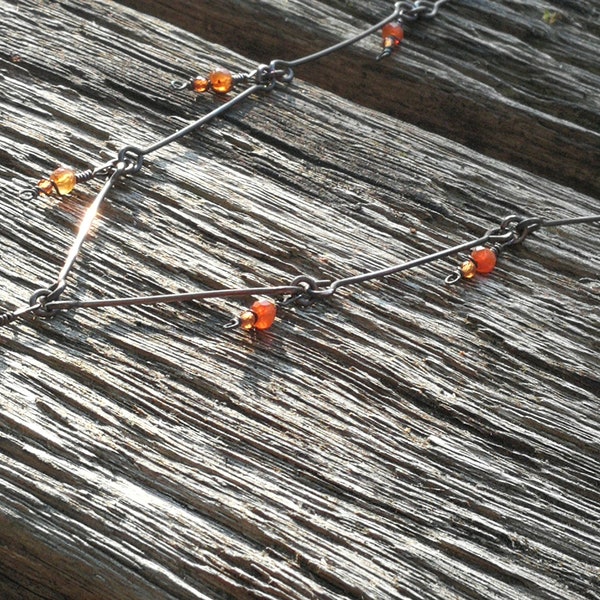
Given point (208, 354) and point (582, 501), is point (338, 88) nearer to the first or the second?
point (208, 354)

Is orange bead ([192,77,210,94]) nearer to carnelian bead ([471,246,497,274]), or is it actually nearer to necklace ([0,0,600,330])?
necklace ([0,0,600,330])

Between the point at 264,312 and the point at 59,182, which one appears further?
the point at 59,182

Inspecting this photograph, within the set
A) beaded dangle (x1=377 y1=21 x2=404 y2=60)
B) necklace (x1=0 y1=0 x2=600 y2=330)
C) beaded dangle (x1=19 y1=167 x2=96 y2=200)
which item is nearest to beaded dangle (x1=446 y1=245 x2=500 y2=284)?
necklace (x1=0 y1=0 x2=600 y2=330)

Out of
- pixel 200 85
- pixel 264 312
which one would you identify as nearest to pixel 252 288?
pixel 264 312

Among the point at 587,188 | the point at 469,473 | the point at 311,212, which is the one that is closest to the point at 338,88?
the point at 311,212

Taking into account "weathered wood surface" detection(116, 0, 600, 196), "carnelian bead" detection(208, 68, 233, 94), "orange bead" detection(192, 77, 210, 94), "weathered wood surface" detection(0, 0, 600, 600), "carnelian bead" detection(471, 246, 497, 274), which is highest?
"weathered wood surface" detection(116, 0, 600, 196)

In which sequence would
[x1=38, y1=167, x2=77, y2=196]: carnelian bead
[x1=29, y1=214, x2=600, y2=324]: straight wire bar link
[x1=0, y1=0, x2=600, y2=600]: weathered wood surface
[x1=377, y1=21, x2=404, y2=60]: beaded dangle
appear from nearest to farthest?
1. [x1=0, y1=0, x2=600, y2=600]: weathered wood surface
2. [x1=29, y1=214, x2=600, y2=324]: straight wire bar link
3. [x1=38, y1=167, x2=77, y2=196]: carnelian bead
4. [x1=377, y1=21, x2=404, y2=60]: beaded dangle

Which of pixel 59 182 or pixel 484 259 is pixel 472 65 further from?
pixel 59 182
